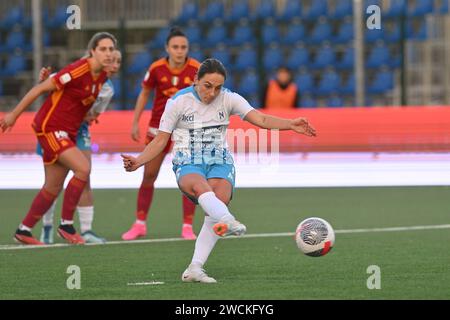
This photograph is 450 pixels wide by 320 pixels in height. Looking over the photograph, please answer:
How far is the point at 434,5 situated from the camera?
24.7 metres

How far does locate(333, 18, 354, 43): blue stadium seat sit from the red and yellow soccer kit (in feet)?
44.6

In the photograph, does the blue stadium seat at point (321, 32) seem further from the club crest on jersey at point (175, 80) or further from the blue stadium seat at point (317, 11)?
the club crest on jersey at point (175, 80)

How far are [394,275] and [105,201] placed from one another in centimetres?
830

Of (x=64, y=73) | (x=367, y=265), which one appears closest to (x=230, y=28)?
(x=64, y=73)

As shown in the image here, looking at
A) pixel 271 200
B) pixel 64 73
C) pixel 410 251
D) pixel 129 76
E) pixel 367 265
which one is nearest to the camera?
pixel 367 265

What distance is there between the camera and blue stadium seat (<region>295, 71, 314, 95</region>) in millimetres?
24234

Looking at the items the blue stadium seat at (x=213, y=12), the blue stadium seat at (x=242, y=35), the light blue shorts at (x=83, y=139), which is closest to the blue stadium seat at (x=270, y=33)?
the blue stadium seat at (x=242, y=35)

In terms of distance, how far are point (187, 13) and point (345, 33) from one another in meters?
3.46

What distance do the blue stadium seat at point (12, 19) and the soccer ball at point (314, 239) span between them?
18.3 m

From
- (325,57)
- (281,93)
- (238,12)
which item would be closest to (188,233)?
(281,93)

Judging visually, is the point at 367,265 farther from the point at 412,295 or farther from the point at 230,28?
the point at 230,28

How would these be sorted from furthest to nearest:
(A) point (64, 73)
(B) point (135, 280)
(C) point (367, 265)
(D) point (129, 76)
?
(D) point (129, 76)
(A) point (64, 73)
(C) point (367, 265)
(B) point (135, 280)

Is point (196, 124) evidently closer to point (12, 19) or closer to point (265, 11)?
point (265, 11)

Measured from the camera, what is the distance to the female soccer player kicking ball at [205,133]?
28.0 ft
